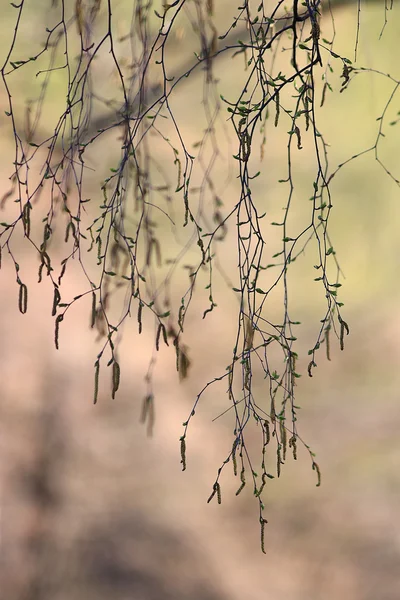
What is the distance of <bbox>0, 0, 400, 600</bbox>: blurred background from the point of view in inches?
98.1

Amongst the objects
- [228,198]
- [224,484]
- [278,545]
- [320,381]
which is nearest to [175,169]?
[228,198]

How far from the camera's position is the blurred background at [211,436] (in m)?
2.49

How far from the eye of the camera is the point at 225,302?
8.38ft

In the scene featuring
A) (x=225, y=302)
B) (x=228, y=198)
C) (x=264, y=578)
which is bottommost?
(x=264, y=578)

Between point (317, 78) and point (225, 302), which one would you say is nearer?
point (317, 78)

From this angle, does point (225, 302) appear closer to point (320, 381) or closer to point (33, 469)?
point (320, 381)

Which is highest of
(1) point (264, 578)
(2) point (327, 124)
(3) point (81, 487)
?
(2) point (327, 124)

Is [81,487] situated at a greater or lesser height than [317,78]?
lesser

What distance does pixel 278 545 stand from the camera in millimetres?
2514

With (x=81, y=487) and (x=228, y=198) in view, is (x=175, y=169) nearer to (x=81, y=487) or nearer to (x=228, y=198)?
(x=228, y=198)

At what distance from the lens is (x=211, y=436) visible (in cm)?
252

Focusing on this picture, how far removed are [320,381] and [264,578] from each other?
0.68 meters

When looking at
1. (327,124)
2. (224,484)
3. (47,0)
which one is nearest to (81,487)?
(224,484)

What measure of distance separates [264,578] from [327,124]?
1.53m
